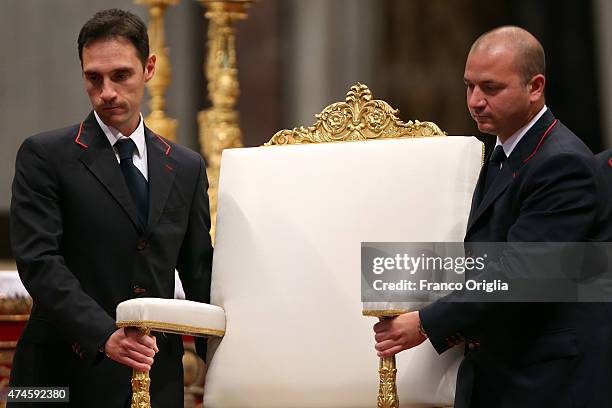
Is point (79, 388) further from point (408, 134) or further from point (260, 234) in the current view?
point (408, 134)

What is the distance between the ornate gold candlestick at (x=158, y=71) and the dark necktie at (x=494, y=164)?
2177 mm

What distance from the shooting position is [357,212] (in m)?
3.72

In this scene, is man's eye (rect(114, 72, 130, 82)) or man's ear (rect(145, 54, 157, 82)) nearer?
man's eye (rect(114, 72, 130, 82))

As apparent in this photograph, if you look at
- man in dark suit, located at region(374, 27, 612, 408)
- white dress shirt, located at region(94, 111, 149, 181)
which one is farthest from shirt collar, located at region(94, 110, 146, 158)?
man in dark suit, located at region(374, 27, 612, 408)

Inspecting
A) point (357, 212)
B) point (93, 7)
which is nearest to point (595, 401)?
point (357, 212)

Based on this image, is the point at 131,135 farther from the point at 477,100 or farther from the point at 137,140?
the point at 477,100

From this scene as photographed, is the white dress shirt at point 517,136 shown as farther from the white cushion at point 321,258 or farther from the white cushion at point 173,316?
the white cushion at point 173,316

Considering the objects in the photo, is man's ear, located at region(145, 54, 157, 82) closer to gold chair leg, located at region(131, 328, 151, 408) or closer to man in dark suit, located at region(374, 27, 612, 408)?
gold chair leg, located at region(131, 328, 151, 408)

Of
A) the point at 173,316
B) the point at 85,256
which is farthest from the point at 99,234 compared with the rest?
the point at 173,316

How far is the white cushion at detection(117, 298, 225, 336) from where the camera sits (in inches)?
131

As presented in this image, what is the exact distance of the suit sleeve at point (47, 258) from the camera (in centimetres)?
337

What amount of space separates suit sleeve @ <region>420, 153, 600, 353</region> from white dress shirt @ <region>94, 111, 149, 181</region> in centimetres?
94

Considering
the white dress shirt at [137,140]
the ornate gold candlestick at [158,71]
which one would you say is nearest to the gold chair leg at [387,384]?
the white dress shirt at [137,140]

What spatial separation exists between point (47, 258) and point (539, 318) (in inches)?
49.2
